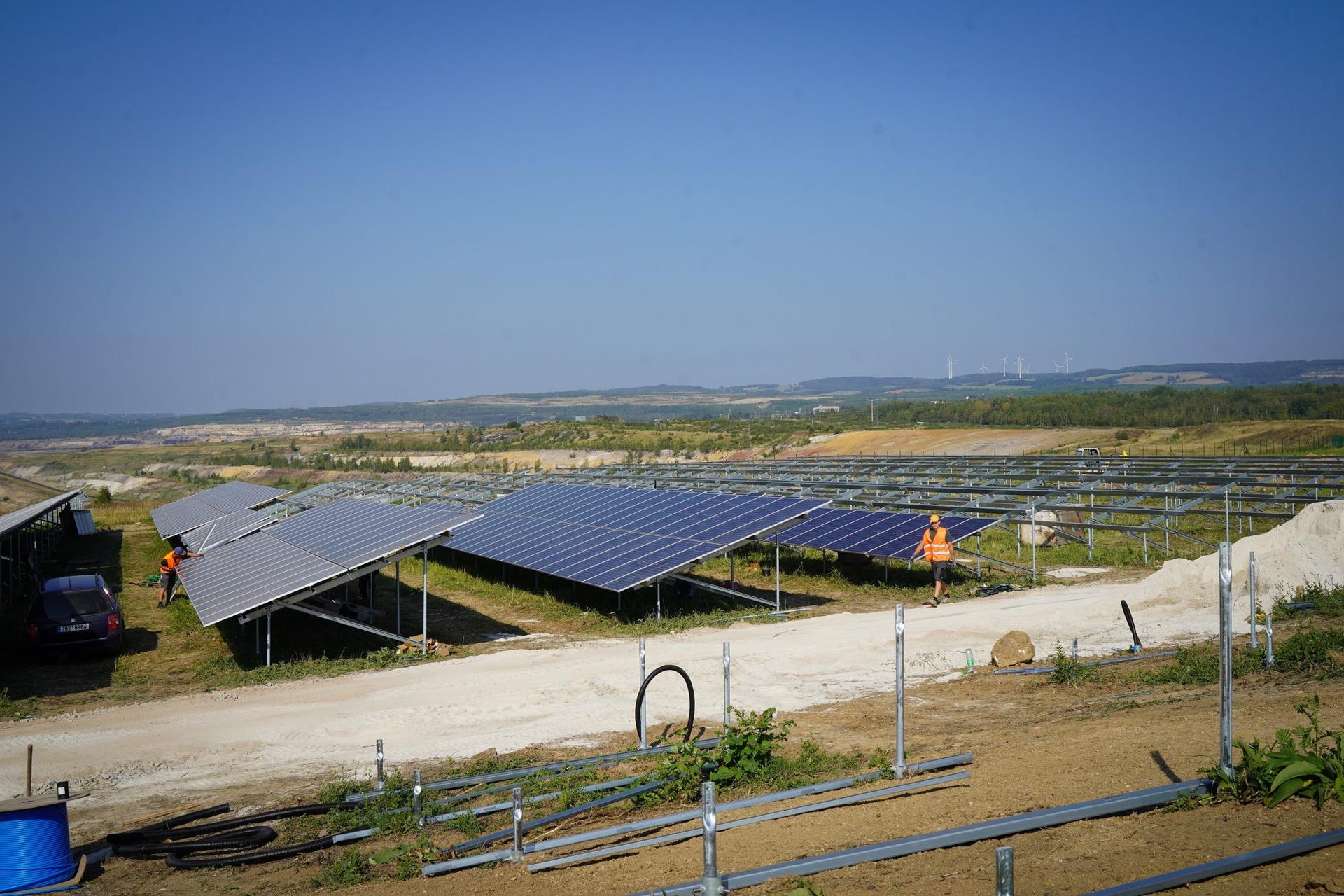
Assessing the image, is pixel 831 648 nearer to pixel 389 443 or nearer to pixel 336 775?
pixel 336 775

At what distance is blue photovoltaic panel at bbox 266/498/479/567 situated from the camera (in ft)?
57.2

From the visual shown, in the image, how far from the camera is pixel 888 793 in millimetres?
7590

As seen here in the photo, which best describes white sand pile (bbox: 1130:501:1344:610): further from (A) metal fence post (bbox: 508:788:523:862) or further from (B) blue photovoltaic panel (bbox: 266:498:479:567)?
(A) metal fence post (bbox: 508:788:523:862)

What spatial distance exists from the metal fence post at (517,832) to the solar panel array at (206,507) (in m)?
29.0

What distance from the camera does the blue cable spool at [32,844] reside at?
7.60 meters

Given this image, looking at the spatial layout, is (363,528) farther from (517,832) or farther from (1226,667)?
(1226,667)

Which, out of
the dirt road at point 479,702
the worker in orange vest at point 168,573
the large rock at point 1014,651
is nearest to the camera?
the dirt road at point 479,702

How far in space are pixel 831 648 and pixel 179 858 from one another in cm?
1028

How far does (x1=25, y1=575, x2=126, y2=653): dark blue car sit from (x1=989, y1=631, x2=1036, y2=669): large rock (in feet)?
49.5

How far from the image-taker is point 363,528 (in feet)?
68.5

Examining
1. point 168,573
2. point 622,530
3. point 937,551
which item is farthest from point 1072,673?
point 168,573

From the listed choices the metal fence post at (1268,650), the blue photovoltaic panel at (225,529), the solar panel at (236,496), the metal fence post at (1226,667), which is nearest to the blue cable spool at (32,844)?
the metal fence post at (1226,667)

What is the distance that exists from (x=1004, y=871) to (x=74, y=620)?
1762 centimetres

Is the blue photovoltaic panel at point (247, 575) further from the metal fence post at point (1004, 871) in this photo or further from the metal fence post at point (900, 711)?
the metal fence post at point (1004, 871)
